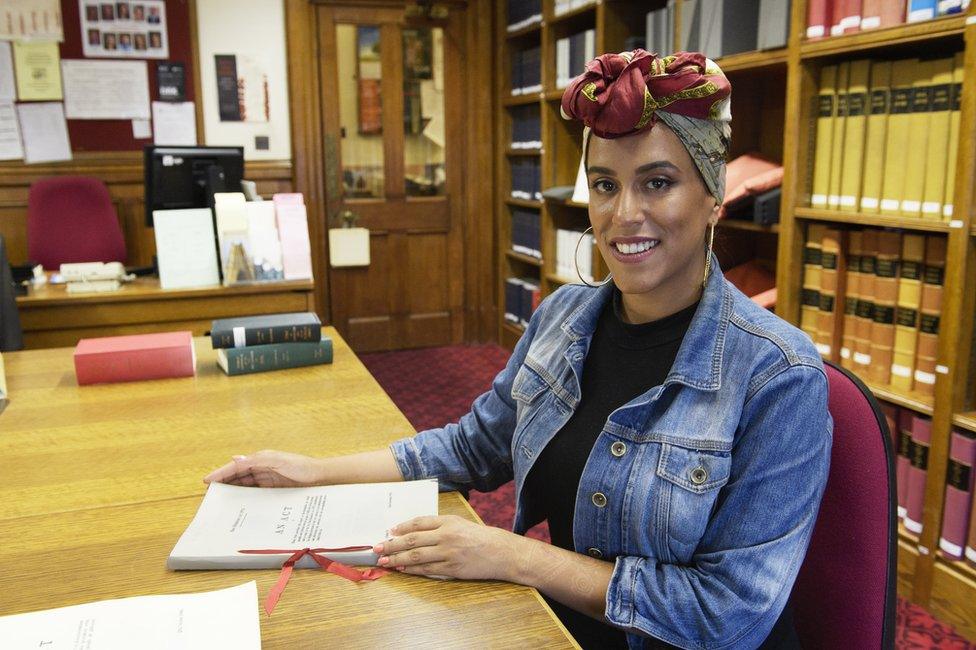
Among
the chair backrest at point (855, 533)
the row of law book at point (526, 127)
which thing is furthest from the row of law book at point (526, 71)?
the chair backrest at point (855, 533)

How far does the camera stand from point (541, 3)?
4422mm

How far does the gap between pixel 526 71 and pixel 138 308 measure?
2.70 meters

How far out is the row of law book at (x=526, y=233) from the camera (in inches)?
189

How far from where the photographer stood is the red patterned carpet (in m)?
2.87

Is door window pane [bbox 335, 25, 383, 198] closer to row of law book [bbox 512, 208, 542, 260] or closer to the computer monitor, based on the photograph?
row of law book [bbox 512, 208, 542, 260]

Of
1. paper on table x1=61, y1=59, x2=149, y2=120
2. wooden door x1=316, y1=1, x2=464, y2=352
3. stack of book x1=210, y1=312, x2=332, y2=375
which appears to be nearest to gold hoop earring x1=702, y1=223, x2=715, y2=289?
stack of book x1=210, y1=312, x2=332, y2=375

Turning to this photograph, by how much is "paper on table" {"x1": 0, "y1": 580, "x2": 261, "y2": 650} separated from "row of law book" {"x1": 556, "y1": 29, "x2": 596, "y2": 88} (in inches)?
128

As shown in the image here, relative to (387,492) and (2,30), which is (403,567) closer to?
(387,492)

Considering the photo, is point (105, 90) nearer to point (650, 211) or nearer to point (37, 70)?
point (37, 70)

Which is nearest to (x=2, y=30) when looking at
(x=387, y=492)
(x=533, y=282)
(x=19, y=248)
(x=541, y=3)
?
(x=19, y=248)

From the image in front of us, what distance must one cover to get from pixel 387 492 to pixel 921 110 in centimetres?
178

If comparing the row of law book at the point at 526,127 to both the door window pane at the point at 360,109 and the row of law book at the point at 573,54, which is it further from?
the door window pane at the point at 360,109

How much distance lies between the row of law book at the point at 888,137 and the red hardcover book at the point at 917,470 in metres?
0.57

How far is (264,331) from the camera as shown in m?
1.95
